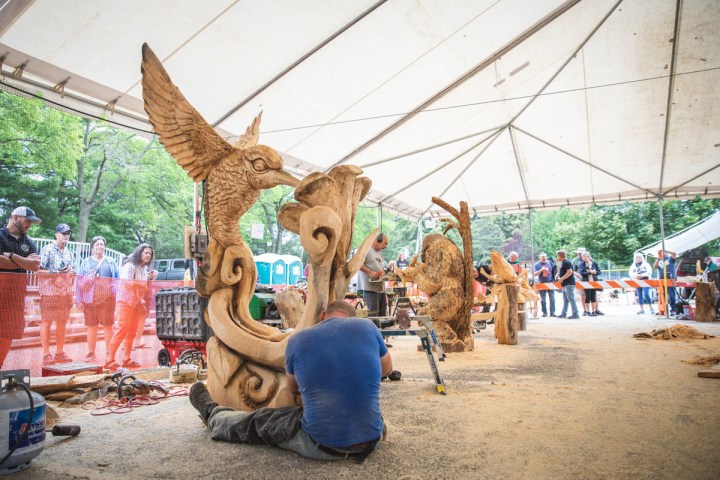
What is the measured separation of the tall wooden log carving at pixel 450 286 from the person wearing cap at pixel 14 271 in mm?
4263

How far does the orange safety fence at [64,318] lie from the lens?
11.4 feet

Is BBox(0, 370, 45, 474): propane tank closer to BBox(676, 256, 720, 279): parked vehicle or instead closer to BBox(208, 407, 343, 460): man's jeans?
BBox(208, 407, 343, 460): man's jeans

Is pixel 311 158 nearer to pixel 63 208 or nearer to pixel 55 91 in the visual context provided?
pixel 55 91

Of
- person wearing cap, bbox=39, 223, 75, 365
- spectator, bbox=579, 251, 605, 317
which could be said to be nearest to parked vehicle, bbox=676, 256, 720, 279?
spectator, bbox=579, 251, 605, 317

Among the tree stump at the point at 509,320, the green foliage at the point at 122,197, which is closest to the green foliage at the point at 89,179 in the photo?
the green foliage at the point at 122,197

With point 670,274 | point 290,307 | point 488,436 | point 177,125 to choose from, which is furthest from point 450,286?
point 670,274

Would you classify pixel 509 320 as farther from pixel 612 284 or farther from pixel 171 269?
pixel 171 269

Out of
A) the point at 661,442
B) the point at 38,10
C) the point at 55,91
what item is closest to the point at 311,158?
the point at 55,91

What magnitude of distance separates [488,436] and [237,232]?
76.5 inches

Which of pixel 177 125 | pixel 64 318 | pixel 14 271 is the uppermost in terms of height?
pixel 177 125

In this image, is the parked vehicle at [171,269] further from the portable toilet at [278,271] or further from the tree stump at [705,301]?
the tree stump at [705,301]

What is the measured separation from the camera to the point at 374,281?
230 inches

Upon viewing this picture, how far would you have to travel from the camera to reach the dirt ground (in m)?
1.85

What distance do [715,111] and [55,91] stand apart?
29.9 ft
